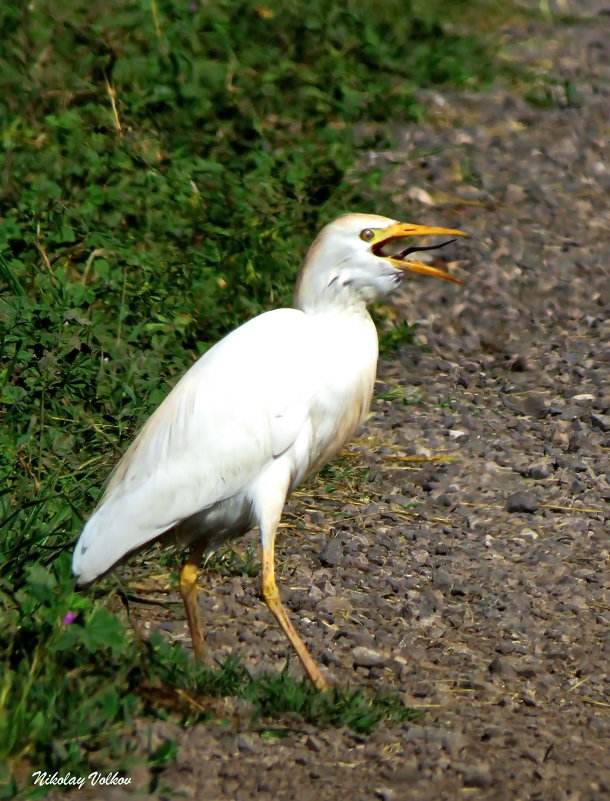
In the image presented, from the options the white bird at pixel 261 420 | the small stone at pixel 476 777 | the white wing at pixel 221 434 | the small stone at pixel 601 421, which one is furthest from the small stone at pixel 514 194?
the small stone at pixel 476 777

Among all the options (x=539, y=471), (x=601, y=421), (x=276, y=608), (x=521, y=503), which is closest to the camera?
(x=276, y=608)

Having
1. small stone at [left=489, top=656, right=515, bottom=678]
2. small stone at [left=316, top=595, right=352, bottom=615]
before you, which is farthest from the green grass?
small stone at [left=489, top=656, right=515, bottom=678]

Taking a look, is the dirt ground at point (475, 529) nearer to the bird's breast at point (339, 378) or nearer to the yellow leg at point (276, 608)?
the yellow leg at point (276, 608)

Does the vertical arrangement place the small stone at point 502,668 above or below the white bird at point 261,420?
below

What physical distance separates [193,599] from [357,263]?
1.10m

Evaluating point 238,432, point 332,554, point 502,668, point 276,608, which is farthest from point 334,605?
point 238,432

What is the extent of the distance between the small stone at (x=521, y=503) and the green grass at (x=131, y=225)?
112 centimetres

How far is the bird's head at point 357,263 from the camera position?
404 cm

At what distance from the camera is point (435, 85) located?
8312 mm

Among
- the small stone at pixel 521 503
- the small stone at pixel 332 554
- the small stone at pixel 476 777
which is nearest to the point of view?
the small stone at pixel 476 777

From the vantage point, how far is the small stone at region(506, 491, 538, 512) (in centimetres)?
510

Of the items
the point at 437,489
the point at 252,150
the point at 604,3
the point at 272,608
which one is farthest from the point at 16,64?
the point at 604,3

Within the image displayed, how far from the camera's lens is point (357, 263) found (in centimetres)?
405

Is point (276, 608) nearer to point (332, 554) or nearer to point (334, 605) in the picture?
point (334, 605)
